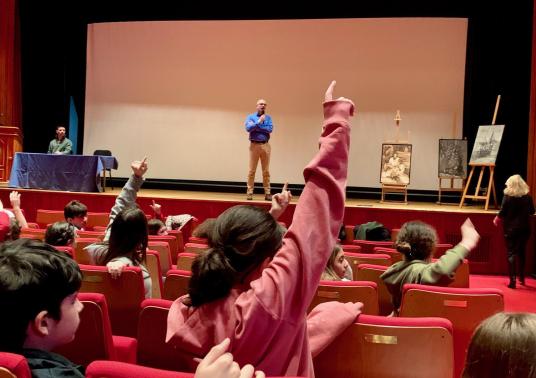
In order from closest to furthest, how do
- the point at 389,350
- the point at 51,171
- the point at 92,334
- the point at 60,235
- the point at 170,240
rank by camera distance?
Result: the point at 389,350 < the point at 92,334 < the point at 60,235 < the point at 170,240 < the point at 51,171

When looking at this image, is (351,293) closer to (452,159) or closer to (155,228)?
(155,228)

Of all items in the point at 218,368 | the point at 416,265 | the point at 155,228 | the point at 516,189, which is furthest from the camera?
the point at 516,189

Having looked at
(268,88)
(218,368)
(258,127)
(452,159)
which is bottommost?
(218,368)

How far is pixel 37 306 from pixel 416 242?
2.28 m

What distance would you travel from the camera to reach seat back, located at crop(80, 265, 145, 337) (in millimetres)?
2561

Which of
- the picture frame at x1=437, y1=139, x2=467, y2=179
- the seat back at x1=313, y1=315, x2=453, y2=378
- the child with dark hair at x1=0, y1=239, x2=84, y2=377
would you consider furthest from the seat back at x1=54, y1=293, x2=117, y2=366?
the picture frame at x1=437, y1=139, x2=467, y2=179

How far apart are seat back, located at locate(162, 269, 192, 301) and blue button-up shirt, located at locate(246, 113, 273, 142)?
6.33 metres

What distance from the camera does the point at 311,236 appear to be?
4.00ft

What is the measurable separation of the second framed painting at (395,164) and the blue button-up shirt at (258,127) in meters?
2.13

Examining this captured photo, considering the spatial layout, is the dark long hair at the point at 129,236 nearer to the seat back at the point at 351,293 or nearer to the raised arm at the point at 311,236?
the seat back at the point at 351,293

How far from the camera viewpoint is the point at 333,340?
5.61 ft

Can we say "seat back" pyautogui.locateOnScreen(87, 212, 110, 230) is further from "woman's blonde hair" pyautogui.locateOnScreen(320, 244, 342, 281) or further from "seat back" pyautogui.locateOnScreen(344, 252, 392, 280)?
"woman's blonde hair" pyautogui.locateOnScreen(320, 244, 342, 281)

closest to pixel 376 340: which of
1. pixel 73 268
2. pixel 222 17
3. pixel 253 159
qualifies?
pixel 73 268

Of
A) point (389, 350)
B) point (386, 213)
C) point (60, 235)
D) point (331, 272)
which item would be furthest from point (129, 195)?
point (386, 213)
